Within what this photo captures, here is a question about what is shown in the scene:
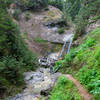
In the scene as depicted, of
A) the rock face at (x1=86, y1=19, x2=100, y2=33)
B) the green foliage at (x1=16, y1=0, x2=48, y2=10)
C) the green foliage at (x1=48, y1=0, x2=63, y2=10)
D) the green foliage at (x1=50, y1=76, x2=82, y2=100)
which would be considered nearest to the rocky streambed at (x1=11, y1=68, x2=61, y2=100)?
the green foliage at (x1=50, y1=76, x2=82, y2=100)

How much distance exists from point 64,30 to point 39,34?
6.58 m

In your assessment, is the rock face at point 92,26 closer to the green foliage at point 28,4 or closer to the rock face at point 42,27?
the rock face at point 42,27

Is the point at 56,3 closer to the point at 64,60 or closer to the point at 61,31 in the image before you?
the point at 61,31

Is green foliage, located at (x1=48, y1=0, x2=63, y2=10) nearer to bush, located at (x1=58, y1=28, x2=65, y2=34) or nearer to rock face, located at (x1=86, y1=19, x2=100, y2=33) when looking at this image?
bush, located at (x1=58, y1=28, x2=65, y2=34)

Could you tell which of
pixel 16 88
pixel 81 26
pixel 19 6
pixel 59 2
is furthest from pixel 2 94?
pixel 59 2

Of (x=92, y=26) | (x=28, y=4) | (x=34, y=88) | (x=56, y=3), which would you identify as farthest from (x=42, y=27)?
(x=34, y=88)

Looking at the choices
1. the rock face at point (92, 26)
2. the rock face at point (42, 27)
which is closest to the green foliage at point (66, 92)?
the rock face at point (92, 26)

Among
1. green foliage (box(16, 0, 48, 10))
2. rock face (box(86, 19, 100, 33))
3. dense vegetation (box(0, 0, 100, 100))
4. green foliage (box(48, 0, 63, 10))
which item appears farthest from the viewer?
green foliage (box(48, 0, 63, 10))

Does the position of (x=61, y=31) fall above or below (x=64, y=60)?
above

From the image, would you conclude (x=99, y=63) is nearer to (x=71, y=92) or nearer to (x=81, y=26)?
(x=71, y=92)

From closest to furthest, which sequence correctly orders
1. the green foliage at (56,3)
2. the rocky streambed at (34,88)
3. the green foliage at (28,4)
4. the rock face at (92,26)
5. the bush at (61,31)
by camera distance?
the rocky streambed at (34,88)
the rock face at (92,26)
the bush at (61,31)
the green foliage at (28,4)
the green foliage at (56,3)

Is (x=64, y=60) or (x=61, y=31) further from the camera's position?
(x=61, y=31)

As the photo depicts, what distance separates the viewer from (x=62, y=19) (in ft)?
107

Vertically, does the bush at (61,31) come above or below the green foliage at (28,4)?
below
